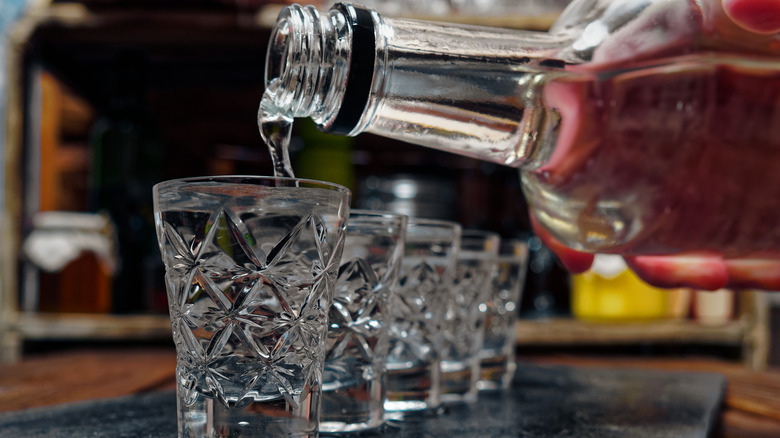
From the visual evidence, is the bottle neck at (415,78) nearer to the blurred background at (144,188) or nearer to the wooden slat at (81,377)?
the wooden slat at (81,377)

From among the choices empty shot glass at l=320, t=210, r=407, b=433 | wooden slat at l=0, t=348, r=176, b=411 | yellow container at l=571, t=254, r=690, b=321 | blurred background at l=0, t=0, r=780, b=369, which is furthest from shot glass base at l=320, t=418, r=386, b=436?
yellow container at l=571, t=254, r=690, b=321

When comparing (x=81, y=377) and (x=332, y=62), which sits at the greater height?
(x=332, y=62)

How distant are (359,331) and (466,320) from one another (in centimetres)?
16

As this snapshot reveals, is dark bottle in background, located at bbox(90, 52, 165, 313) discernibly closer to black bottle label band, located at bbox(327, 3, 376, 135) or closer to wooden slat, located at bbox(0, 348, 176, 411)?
wooden slat, located at bbox(0, 348, 176, 411)

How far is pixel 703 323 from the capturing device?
117 centimetres

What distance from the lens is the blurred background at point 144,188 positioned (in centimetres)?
108

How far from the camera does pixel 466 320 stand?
59 cm

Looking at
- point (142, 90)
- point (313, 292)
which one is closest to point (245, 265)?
point (313, 292)

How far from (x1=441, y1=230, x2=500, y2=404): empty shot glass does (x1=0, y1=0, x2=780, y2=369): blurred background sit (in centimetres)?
52

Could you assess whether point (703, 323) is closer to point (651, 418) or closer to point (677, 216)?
point (651, 418)

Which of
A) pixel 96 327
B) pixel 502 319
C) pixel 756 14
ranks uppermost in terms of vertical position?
pixel 756 14

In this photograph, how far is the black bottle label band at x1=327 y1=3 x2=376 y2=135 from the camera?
1.29 feet

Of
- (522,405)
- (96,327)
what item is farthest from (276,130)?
(96,327)

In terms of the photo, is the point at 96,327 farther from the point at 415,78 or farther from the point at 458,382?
the point at 415,78
